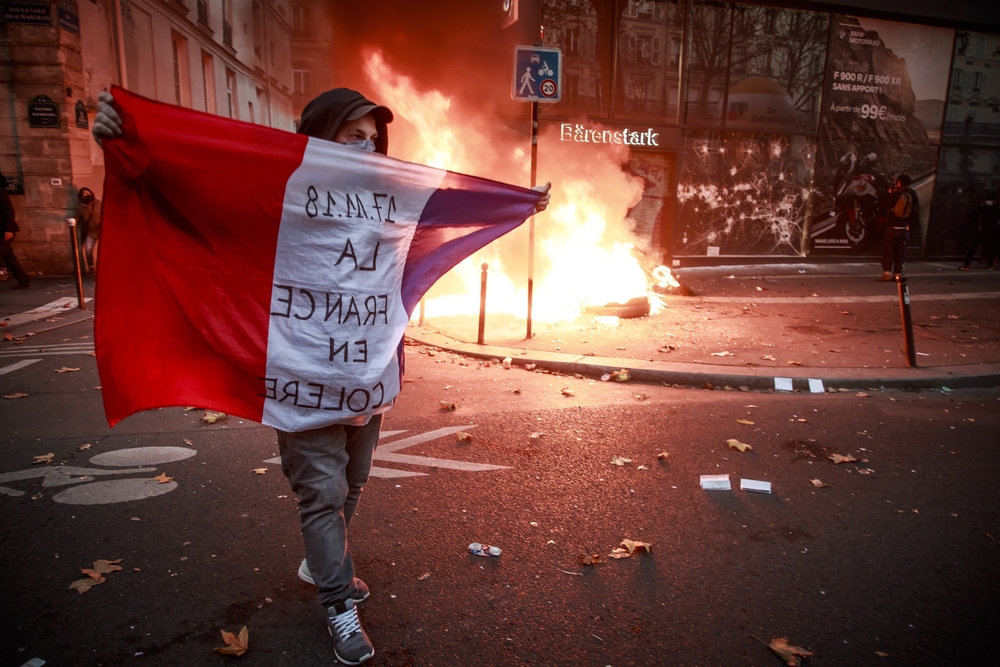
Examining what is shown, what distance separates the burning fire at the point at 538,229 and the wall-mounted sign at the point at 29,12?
5.96m

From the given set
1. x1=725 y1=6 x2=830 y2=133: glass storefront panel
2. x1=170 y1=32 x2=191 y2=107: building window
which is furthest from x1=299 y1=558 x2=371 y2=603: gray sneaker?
x1=725 y1=6 x2=830 y2=133: glass storefront panel

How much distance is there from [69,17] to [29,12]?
643mm

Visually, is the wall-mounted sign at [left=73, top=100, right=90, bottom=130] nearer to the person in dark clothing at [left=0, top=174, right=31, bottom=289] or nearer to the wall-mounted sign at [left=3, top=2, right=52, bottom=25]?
the wall-mounted sign at [left=3, top=2, right=52, bottom=25]

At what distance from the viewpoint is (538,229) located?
1173 cm

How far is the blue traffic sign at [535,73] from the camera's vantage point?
7.55 meters

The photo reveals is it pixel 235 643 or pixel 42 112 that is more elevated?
pixel 42 112

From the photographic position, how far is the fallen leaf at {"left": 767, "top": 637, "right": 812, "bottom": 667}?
247 centimetres

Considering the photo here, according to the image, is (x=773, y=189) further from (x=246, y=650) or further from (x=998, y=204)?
(x=246, y=650)

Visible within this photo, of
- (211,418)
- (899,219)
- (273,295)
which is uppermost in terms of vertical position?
(899,219)

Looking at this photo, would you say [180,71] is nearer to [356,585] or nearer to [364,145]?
[364,145]

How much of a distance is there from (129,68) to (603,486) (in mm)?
14389

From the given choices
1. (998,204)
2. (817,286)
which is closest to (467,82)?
(817,286)

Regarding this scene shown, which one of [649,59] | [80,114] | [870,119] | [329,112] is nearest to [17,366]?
[329,112]

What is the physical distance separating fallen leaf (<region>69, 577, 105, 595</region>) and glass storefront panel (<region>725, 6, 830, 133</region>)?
15.7m
